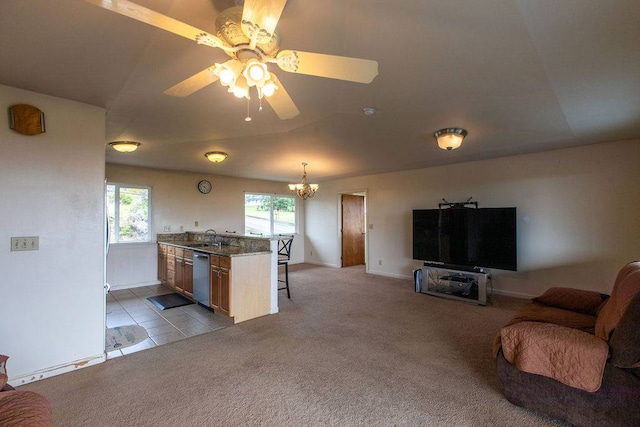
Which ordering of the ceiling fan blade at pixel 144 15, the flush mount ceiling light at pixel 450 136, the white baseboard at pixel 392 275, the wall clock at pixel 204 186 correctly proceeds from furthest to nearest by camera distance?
the wall clock at pixel 204 186, the white baseboard at pixel 392 275, the flush mount ceiling light at pixel 450 136, the ceiling fan blade at pixel 144 15

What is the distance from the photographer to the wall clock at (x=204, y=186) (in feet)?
20.8

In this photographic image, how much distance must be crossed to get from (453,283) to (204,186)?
540cm

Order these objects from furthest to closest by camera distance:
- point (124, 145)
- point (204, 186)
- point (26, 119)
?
point (204, 186)
point (124, 145)
point (26, 119)

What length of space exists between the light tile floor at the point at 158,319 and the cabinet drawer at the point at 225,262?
692 mm

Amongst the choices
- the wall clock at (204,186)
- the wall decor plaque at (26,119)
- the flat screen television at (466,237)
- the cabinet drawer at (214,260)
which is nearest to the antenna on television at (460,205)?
the flat screen television at (466,237)

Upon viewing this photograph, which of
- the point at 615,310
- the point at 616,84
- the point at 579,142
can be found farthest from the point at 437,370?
the point at 579,142

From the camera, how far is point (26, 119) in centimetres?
226

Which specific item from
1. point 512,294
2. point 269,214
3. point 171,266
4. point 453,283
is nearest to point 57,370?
point 171,266

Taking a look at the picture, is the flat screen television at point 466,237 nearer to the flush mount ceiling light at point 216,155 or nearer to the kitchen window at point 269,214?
the flush mount ceiling light at point 216,155

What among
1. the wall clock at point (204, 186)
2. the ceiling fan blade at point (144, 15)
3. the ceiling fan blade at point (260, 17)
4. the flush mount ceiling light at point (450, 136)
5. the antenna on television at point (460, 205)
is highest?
the flush mount ceiling light at point (450, 136)

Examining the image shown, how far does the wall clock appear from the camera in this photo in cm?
633

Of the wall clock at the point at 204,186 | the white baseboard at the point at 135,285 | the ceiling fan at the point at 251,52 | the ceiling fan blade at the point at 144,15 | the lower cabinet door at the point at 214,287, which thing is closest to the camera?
the ceiling fan blade at the point at 144,15

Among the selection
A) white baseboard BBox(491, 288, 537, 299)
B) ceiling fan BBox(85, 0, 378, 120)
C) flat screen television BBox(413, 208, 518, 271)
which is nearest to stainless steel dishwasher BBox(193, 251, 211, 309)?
ceiling fan BBox(85, 0, 378, 120)

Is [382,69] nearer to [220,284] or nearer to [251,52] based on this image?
[251,52]
